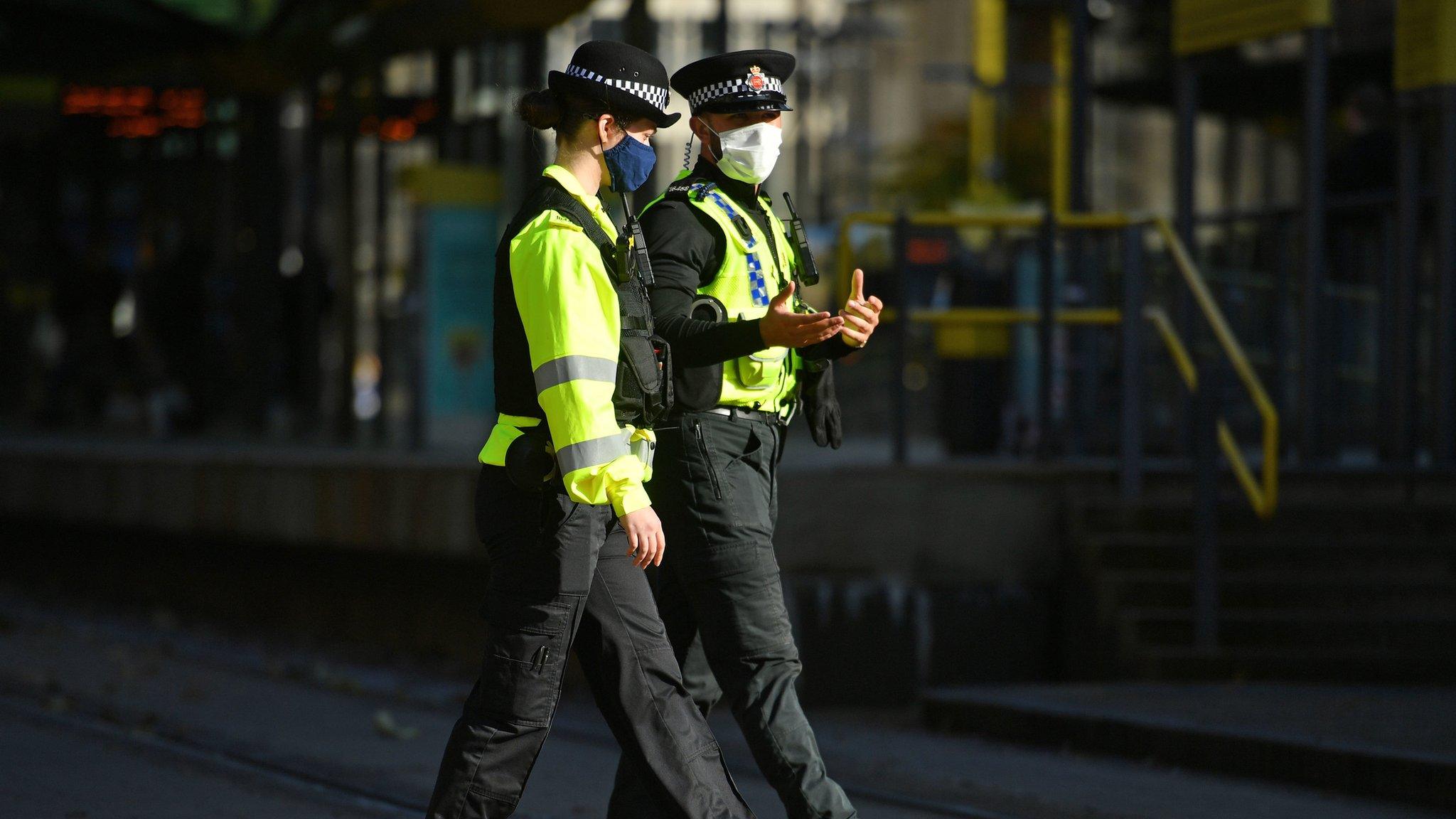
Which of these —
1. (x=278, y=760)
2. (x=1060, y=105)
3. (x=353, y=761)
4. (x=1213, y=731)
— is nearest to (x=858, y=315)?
(x=1213, y=731)

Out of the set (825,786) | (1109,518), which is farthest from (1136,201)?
(825,786)

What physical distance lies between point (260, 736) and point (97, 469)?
17.4 feet

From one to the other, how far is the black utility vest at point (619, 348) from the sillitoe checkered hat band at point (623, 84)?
0.21m

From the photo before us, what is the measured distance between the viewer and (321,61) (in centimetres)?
1480

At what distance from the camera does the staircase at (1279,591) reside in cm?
793

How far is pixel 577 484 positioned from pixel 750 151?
1.10 m

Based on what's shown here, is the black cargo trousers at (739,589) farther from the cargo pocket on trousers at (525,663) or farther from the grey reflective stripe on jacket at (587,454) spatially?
the grey reflective stripe on jacket at (587,454)

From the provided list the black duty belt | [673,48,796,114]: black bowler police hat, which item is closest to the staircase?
the black duty belt

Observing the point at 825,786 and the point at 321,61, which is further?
the point at 321,61

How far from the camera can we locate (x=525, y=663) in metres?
4.05

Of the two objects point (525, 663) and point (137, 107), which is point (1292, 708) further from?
point (137, 107)

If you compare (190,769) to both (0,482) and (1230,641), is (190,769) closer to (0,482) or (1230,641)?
(1230,641)

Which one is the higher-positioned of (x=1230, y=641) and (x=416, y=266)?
(x=416, y=266)

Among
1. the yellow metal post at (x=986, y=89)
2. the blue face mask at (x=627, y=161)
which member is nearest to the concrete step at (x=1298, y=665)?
the blue face mask at (x=627, y=161)
